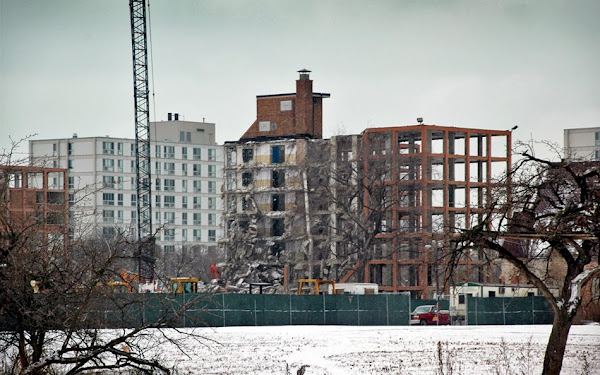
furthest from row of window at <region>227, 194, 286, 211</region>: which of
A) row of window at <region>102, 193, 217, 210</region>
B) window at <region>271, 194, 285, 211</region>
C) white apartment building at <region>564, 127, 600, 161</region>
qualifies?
white apartment building at <region>564, 127, 600, 161</region>

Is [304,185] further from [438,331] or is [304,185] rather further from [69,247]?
[69,247]

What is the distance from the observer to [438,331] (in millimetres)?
56062

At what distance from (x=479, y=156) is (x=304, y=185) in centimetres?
1911

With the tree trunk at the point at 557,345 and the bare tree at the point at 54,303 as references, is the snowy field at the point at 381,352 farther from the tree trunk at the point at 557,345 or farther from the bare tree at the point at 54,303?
the bare tree at the point at 54,303

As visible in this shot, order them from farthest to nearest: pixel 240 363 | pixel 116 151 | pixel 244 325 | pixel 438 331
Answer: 1. pixel 116 151
2. pixel 244 325
3. pixel 438 331
4. pixel 240 363

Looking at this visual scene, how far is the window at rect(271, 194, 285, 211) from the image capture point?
379ft

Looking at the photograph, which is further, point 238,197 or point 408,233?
point 238,197

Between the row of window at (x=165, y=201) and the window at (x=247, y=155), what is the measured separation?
69632 mm

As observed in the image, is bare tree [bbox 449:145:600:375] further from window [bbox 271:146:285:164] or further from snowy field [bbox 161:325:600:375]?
window [bbox 271:146:285:164]

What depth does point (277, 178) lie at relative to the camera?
11675 centimetres

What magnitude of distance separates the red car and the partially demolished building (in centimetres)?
1422

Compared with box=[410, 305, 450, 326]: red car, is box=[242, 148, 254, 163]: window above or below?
above

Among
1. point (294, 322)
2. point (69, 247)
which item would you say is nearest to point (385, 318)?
point (294, 322)

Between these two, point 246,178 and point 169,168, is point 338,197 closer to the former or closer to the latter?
point 246,178
